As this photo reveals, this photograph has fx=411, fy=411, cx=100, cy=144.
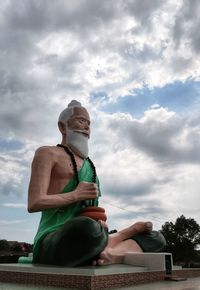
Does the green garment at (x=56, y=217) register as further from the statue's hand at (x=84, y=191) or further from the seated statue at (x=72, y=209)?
the statue's hand at (x=84, y=191)

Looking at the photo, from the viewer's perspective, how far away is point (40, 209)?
25.1ft

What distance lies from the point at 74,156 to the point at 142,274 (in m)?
2.92

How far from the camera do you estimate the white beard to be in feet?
30.2

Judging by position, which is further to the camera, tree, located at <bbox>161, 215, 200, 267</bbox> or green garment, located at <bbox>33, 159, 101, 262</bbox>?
tree, located at <bbox>161, 215, 200, 267</bbox>

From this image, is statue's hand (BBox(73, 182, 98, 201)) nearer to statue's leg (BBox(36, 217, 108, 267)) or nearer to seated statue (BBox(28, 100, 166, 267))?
seated statue (BBox(28, 100, 166, 267))

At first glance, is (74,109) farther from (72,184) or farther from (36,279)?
(36,279)

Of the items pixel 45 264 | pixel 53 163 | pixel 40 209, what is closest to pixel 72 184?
pixel 53 163

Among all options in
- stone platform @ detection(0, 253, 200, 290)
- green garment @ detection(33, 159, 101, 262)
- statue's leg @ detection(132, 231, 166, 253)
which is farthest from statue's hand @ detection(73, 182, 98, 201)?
statue's leg @ detection(132, 231, 166, 253)

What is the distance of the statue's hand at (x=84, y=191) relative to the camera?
790 centimetres

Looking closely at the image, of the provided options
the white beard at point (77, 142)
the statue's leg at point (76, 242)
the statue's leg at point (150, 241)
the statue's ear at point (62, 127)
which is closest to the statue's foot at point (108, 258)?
the statue's leg at point (76, 242)

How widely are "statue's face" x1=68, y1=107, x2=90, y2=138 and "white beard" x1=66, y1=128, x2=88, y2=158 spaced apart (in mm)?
97

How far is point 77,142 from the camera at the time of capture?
364 inches

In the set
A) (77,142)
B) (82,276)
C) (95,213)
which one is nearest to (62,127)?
(77,142)

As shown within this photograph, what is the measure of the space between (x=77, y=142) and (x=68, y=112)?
0.79 metres
